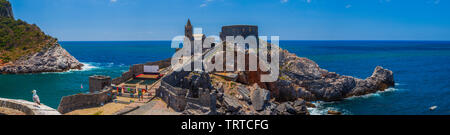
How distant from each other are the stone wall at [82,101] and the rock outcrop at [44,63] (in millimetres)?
73940

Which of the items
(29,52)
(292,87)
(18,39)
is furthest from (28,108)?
(18,39)

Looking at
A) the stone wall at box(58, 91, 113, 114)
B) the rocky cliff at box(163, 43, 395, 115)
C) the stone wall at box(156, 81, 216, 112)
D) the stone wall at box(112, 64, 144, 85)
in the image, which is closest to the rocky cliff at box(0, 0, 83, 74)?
the stone wall at box(112, 64, 144, 85)

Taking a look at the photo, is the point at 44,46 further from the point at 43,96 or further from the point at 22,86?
the point at 43,96

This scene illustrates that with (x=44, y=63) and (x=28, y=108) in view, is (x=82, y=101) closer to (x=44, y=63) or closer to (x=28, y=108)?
(x=28, y=108)

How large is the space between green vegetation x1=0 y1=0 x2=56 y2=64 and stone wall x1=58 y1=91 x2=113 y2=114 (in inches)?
3404

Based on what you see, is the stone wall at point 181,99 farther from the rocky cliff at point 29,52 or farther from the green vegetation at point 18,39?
the green vegetation at point 18,39

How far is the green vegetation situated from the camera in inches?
4117

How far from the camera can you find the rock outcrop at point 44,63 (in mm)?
92750

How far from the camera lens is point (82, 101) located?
33406 mm

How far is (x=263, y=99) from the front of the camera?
42.3m

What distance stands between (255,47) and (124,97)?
34.0 m

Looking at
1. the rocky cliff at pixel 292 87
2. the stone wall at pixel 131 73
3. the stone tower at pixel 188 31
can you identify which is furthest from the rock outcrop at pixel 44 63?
the rocky cliff at pixel 292 87

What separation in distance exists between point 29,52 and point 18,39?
1935 cm
